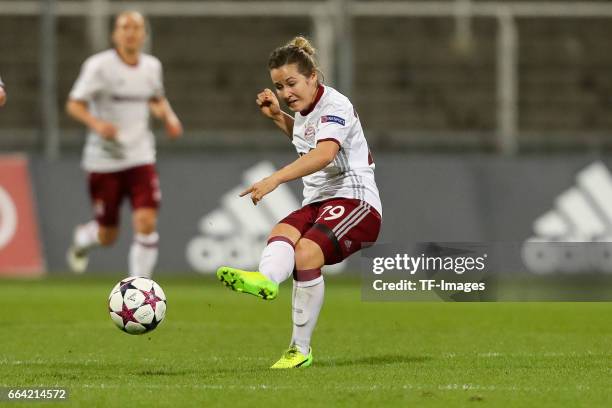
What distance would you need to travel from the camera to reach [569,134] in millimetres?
19172

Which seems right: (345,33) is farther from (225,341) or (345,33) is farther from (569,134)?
(225,341)

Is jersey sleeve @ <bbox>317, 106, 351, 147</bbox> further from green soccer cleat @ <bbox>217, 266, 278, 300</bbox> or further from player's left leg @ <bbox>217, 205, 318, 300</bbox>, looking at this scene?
green soccer cleat @ <bbox>217, 266, 278, 300</bbox>

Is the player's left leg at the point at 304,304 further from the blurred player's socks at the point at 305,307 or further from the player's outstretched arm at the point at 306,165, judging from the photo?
the player's outstretched arm at the point at 306,165

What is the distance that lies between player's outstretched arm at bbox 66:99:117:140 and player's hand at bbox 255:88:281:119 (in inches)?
163

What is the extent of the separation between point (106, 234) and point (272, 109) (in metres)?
5.21

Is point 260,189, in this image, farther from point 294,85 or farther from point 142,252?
point 142,252

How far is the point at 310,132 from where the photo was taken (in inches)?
292

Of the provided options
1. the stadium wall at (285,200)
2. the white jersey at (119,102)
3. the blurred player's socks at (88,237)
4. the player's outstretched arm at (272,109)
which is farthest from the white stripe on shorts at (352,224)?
the stadium wall at (285,200)

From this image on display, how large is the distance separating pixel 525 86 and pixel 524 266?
5306 millimetres

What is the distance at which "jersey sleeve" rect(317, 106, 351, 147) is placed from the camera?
7.21m

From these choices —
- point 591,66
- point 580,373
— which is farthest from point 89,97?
point 591,66

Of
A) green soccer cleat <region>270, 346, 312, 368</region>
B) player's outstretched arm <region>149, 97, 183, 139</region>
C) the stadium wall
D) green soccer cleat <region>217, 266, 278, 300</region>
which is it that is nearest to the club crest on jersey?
green soccer cleat <region>217, 266, 278, 300</region>

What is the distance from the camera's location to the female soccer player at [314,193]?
7.14m

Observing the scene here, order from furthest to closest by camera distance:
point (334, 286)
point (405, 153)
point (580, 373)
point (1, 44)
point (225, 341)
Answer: point (1, 44) < point (405, 153) < point (334, 286) < point (225, 341) < point (580, 373)
